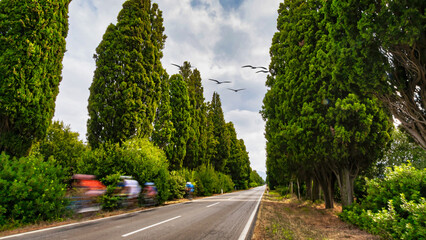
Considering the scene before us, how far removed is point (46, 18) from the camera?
9.85 m

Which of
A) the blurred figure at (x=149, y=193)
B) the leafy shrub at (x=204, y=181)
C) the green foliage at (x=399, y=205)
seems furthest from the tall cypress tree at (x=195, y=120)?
the green foliage at (x=399, y=205)

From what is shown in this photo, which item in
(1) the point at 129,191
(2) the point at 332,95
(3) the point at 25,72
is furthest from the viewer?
(1) the point at 129,191

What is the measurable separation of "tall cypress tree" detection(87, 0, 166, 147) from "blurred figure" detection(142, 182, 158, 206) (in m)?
3.48

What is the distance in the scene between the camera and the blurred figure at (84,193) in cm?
927

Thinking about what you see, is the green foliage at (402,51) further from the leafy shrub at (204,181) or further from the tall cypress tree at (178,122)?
the leafy shrub at (204,181)

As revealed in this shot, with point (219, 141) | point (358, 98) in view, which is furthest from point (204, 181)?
point (358, 98)

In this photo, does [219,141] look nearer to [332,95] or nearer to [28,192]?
[332,95]

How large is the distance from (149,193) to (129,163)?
8.16 ft

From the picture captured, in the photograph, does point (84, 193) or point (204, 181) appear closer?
point (84, 193)

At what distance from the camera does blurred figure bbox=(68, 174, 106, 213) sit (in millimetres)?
9273

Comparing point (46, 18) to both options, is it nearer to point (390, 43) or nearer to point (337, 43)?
point (337, 43)

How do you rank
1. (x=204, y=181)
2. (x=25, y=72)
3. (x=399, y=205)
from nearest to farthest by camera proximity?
1. (x=399, y=205)
2. (x=25, y=72)
3. (x=204, y=181)

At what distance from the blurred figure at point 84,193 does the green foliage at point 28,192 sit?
79 cm

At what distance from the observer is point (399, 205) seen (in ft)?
18.6
